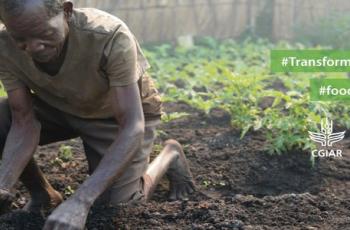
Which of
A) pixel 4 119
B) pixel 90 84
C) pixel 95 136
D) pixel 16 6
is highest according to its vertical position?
pixel 16 6

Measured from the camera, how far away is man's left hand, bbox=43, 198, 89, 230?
9.34 ft

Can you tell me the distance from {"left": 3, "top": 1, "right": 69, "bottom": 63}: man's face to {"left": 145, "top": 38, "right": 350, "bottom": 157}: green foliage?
1800 mm

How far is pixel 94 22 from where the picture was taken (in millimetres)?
3342

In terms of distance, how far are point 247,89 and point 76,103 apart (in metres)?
1.87

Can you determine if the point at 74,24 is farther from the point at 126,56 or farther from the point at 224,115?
the point at 224,115

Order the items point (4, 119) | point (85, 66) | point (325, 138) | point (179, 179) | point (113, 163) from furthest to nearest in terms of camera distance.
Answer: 1. point (325, 138)
2. point (179, 179)
3. point (4, 119)
4. point (85, 66)
5. point (113, 163)

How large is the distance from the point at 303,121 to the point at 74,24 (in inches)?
69.3

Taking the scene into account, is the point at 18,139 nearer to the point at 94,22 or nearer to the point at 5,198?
the point at 5,198

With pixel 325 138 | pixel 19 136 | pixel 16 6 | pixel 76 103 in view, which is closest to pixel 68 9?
pixel 16 6

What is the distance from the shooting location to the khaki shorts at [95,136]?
3.72 meters

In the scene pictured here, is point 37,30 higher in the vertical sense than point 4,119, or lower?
higher

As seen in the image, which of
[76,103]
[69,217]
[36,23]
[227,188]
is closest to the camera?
[69,217]

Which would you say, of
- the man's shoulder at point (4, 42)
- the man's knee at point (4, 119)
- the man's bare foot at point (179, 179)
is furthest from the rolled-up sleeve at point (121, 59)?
the man's bare foot at point (179, 179)

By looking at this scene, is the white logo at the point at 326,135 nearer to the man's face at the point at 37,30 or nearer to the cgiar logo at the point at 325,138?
the cgiar logo at the point at 325,138
